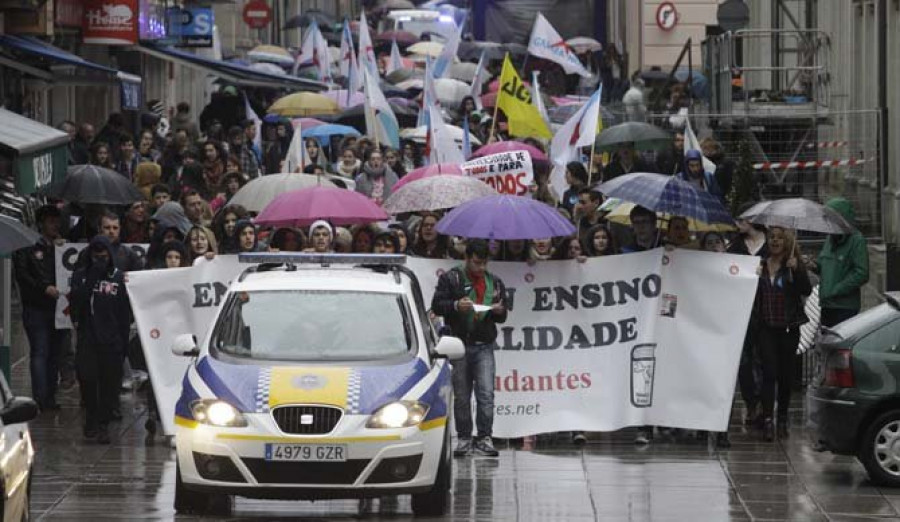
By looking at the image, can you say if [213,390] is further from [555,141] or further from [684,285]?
[555,141]

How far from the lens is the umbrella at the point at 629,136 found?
86.0 ft

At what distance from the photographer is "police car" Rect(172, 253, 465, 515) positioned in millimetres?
12688

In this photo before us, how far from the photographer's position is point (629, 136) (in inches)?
1032

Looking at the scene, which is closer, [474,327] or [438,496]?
[438,496]

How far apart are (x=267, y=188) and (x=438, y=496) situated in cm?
746

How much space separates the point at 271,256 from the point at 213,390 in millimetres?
1465

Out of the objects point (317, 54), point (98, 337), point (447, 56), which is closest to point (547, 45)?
point (447, 56)

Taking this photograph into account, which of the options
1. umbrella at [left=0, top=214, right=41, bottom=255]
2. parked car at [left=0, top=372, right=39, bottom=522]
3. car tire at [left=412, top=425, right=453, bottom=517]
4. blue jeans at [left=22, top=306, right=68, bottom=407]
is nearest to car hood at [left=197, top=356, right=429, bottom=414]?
car tire at [left=412, top=425, right=453, bottom=517]

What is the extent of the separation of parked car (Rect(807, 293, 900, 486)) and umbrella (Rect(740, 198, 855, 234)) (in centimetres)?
229

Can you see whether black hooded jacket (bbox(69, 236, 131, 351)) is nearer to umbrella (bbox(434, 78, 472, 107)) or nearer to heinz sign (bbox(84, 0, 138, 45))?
heinz sign (bbox(84, 0, 138, 45))

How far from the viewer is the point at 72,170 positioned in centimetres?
2005

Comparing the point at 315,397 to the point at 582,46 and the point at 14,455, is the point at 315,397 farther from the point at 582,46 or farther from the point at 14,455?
the point at 582,46

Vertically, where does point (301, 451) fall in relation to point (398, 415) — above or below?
below

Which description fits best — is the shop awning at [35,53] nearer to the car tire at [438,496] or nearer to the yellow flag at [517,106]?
the yellow flag at [517,106]
